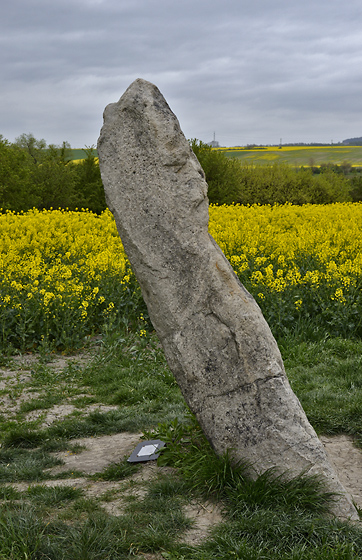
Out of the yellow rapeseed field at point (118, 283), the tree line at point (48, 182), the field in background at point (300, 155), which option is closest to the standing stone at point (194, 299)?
the yellow rapeseed field at point (118, 283)

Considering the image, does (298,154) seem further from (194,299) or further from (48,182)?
(194,299)

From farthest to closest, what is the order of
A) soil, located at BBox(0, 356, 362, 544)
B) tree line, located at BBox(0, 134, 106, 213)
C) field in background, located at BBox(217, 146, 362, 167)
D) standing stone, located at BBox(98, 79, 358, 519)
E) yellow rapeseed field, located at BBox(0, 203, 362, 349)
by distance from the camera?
field in background, located at BBox(217, 146, 362, 167)
tree line, located at BBox(0, 134, 106, 213)
yellow rapeseed field, located at BBox(0, 203, 362, 349)
standing stone, located at BBox(98, 79, 358, 519)
soil, located at BBox(0, 356, 362, 544)

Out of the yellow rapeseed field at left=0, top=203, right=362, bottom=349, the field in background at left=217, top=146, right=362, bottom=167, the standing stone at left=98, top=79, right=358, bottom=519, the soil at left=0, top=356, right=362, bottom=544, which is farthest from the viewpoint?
the field in background at left=217, top=146, right=362, bottom=167

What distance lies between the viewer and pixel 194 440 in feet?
14.5

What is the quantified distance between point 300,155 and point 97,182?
45.3m

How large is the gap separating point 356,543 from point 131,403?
348 cm

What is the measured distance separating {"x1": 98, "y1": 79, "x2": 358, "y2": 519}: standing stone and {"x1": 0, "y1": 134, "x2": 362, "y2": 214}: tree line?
1746 cm

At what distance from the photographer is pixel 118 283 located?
31.5 feet

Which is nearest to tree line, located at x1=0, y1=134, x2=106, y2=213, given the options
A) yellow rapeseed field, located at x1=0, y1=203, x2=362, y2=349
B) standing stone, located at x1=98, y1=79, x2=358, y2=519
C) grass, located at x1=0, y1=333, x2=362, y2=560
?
yellow rapeseed field, located at x1=0, y1=203, x2=362, y2=349

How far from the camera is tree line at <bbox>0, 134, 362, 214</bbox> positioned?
840 inches

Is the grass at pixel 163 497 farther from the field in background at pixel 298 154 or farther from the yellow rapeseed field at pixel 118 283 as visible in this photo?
the field in background at pixel 298 154

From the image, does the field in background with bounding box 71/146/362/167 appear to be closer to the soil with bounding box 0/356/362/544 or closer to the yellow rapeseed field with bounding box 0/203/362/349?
the yellow rapeseed field with bounding box 0/203/362/349

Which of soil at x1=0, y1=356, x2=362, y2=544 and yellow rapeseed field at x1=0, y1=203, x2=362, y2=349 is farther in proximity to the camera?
yellow rapeseed field at x1=0, y1=203, x2=362, y2=349

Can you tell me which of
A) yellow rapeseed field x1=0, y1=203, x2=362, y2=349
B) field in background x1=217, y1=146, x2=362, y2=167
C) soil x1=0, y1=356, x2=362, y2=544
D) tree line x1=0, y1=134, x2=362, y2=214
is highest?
field in background x1=217, y1=146, x2=362, y2=167
